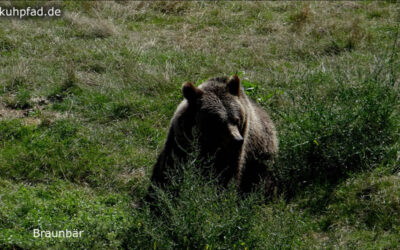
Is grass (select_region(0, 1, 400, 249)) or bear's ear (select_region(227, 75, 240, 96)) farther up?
bear's ear (select_region(227, 75, 240, 96))

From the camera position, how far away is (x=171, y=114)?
7.03 m

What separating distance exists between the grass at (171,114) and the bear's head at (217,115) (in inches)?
18.8

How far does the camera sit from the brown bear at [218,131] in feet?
15.5

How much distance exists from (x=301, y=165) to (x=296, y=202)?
0.46 metres

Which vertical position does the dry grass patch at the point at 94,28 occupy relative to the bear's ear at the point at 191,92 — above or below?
below

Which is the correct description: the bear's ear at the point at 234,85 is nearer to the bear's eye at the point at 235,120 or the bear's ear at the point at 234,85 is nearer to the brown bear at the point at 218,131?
the brown bear at the point at 218,131

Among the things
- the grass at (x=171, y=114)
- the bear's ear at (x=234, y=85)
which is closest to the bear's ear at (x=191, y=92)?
the bear's ear at (x=234, y=85)

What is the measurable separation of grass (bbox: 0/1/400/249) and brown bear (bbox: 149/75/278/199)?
0.32m

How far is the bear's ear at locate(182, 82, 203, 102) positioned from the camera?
4769 mm

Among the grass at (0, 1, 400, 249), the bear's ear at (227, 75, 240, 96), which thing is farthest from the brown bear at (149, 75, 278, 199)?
the grass at (0, 1, 400, 249)

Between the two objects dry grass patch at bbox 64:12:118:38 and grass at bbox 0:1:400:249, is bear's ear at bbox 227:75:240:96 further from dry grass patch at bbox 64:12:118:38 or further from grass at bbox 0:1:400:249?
dry grass patch at bbox 64:12:118:38

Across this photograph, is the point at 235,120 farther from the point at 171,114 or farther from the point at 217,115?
the point at 171,114

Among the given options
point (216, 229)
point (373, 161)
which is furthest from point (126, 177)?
point (373, 161)

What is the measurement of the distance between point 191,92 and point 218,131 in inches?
17.7
